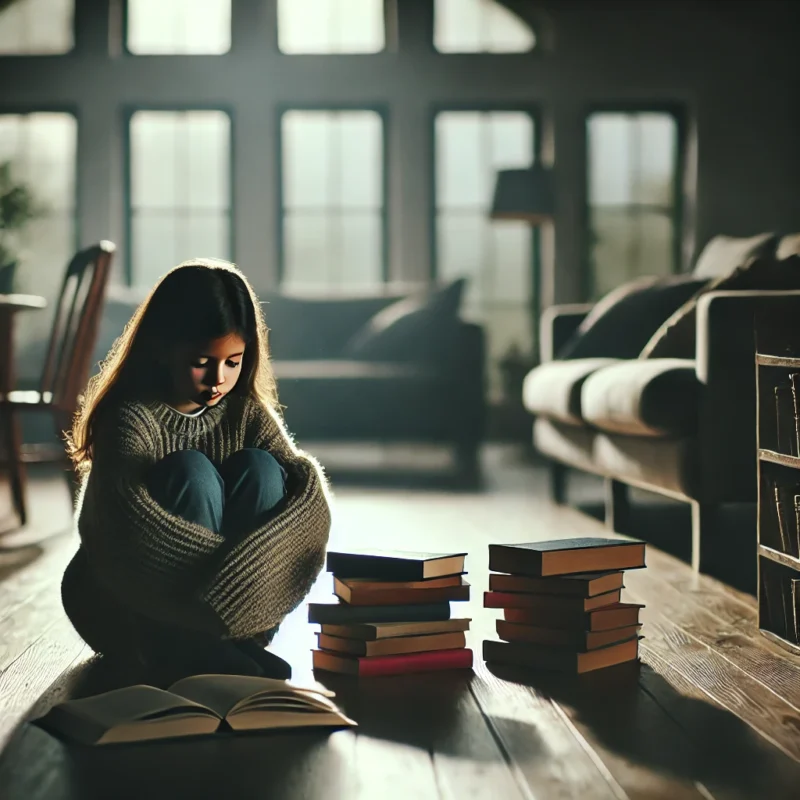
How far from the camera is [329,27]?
7.51 m

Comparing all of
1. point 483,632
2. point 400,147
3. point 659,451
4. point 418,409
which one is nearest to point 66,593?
point 483,632

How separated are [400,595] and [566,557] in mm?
279

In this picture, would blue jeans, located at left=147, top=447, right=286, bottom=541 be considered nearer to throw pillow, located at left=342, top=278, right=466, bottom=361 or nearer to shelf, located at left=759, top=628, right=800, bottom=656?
shelf, located at left=759, top=628, right=800, bottom=656

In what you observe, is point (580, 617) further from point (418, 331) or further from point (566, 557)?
point (418, 331)

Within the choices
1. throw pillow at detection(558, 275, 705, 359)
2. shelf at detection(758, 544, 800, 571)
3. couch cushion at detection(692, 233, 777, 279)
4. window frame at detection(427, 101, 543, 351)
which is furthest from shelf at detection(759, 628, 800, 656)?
window frame at detection(427, 101, 543, 351)

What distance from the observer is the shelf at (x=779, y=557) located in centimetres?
187

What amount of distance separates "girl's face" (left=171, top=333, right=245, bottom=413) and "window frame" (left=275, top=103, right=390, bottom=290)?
587 centimetres

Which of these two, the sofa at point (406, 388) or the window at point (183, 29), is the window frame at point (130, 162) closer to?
the window at point (183, 29)

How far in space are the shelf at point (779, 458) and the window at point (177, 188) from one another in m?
5.92

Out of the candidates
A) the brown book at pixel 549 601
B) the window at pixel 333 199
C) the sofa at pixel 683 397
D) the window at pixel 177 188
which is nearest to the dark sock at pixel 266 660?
the brown book at pixel 549 601

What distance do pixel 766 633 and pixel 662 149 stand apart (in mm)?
6092

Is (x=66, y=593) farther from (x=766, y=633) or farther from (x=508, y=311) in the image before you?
(x=508, y=311)

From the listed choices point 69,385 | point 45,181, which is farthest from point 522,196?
point 69,385

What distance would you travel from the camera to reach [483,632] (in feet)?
6.82
